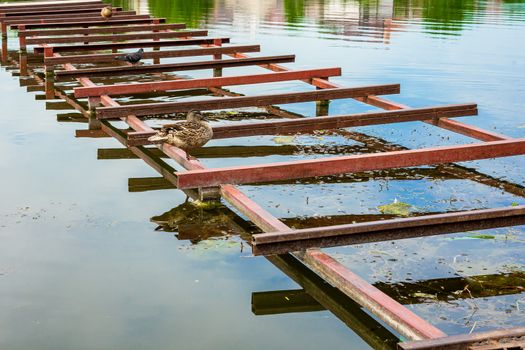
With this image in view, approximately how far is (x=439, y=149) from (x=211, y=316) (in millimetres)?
3739

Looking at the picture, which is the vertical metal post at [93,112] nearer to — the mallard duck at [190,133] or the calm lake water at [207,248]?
the calm lake water at [207,248]

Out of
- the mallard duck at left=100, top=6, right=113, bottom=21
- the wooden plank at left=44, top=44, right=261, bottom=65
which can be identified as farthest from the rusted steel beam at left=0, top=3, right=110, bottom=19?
the wooden plank at left=44, top=44, right=261, bottom=65

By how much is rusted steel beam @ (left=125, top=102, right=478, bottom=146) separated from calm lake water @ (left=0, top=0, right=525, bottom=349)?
0.85 feet

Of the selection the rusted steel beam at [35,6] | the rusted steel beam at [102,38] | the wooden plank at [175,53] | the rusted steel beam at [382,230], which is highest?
the rusted steel beam at [35,6]

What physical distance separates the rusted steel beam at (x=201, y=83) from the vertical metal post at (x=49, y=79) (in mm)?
1435

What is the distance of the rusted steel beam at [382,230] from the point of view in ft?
20.4

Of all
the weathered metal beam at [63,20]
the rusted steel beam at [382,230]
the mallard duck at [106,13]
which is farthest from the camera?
the mallard duck at [106,13]

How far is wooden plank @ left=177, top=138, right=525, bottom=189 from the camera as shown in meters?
7.86

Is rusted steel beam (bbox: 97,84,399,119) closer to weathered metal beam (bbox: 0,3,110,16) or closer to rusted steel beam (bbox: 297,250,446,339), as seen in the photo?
rusted steel beam (bbox: 297,250,446,339)

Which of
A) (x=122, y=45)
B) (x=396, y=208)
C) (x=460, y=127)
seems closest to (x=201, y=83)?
(x=460, y=127)

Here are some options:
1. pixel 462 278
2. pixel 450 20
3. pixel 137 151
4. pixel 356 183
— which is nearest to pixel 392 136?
pixel 356 183

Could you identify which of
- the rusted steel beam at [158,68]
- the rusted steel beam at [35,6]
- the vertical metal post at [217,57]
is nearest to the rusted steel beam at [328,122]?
the rusted steel beam at [158,68]

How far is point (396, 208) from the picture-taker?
8086mm

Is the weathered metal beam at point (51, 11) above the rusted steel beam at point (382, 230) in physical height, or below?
above
